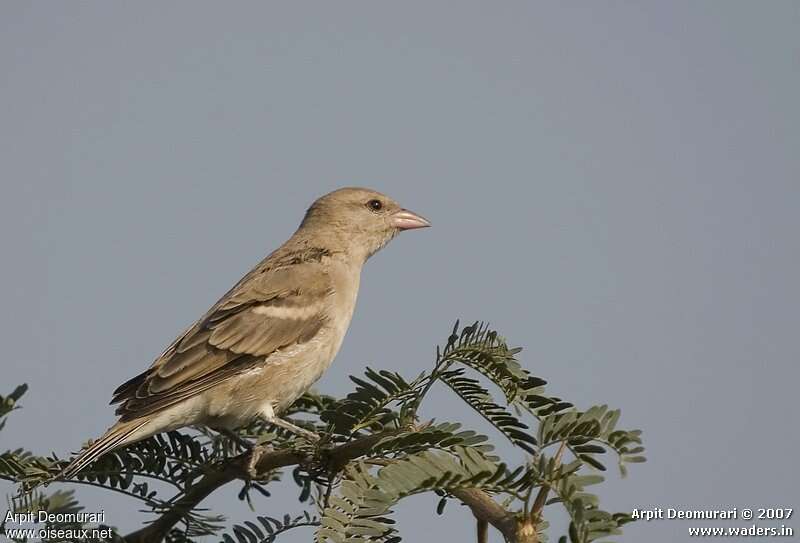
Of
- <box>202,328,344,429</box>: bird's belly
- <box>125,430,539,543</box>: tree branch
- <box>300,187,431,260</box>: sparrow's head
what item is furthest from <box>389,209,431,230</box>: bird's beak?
<box>125,430,539,543</box>: tree branch

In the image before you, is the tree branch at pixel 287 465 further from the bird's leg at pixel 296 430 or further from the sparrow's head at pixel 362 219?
the sparrow's head at pixel 362 219

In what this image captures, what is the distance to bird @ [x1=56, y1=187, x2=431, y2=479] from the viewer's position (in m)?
5.62

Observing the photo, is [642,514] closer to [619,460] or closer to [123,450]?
[619,460]

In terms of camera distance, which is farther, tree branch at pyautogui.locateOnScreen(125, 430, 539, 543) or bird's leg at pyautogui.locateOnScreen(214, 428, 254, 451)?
bird's leg at pyautogui.locateOnScreen(214, 428, 254, 451)

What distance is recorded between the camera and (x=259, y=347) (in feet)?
20.3

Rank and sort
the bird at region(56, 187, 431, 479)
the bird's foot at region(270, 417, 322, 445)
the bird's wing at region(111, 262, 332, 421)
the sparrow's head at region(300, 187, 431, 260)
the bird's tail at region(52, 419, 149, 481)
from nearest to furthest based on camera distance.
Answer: the bird's tail at region(52, 419, 149, 481), the bird's foot at region(270, 417, 322, 445), the bird at region(56, 187, 431, 479), the bird's wing at region(111, 262, 332, 421), the sparrow's head at region(300, 187, 431, 260)

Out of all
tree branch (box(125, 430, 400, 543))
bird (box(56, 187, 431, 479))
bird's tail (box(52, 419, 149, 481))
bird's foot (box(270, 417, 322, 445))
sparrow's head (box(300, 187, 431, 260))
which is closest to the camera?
tree branch (box(125, 430, 400, 543))

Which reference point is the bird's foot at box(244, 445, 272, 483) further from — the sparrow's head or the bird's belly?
the sparrow's head

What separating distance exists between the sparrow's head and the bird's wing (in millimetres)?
654

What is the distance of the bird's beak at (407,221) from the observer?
25.6 ft

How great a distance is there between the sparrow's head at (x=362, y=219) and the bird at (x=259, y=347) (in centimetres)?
2

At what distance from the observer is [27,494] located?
3553mm

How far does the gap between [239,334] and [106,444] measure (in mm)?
1984

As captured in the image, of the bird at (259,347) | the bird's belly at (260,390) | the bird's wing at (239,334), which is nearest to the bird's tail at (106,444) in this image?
the bird at (259,347)
